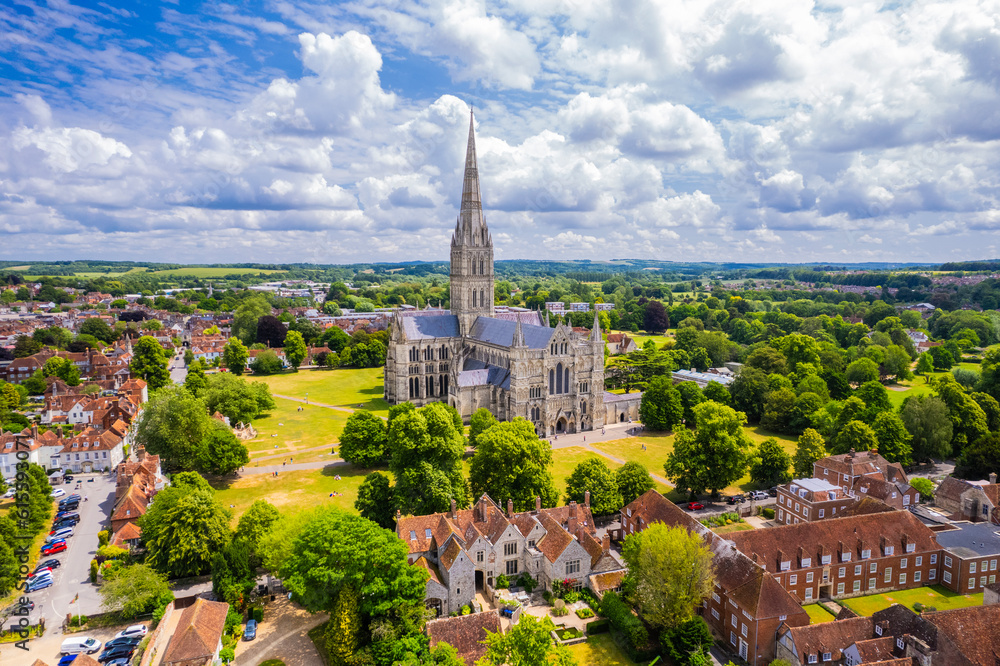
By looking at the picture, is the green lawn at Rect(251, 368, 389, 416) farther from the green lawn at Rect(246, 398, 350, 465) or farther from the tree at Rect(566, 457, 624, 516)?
the tree at Rect(566, 457, 624, 516)

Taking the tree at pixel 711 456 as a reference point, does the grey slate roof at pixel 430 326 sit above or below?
above

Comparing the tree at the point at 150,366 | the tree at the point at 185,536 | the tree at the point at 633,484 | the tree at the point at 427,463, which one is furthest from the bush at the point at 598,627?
the tree at the point at 150,366

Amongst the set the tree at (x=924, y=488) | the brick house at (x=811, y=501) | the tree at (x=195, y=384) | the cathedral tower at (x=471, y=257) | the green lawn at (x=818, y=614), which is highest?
the cathedral tower at (x=471, y=257)

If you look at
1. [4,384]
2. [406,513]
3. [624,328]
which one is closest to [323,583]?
[406,513]

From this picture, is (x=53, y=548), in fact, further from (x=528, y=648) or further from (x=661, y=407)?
(x=661, y=407)

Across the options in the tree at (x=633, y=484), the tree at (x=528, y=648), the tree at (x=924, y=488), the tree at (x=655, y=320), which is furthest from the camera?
the tree at (x=655, y=320)

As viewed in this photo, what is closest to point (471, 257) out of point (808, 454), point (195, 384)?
point (195, 384)

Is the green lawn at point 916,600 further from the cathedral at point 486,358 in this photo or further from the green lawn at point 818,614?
the cathedral at point 486,358

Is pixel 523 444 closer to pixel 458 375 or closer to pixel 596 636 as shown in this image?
pixel 596 636
